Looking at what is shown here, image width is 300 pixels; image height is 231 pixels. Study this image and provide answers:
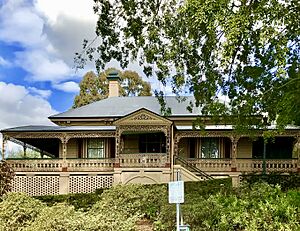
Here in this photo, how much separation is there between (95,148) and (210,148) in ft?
22.1

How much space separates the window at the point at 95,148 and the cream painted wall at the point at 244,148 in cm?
799

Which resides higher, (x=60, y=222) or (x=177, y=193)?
(x=177, y=193)

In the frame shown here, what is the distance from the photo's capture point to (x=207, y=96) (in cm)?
1450

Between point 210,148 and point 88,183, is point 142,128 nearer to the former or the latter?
point 88,183

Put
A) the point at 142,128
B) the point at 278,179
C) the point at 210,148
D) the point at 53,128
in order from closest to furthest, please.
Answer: the point at 278,179 → the point at 142,128 → the point at 53,128 → the point at 210,148

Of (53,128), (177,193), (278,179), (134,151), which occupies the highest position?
(53,128)

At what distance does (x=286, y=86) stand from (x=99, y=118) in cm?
1645

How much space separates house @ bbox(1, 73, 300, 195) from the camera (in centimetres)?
2555

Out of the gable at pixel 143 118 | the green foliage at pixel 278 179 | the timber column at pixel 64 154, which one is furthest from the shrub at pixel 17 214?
the timber column at pixel 64 154

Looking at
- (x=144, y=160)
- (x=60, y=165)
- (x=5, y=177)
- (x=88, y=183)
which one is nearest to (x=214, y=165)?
(x=144, y=160)

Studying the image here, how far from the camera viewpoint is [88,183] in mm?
26531

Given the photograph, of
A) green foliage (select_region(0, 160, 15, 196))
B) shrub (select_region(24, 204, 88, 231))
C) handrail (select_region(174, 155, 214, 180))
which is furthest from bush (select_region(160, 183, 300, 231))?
handrail (select_region(174, 155, 214, 180))

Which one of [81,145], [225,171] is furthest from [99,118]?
[225,171]

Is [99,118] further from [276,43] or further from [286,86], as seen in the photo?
[276,43]
